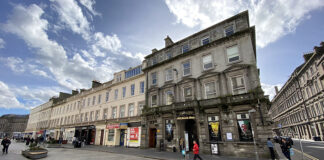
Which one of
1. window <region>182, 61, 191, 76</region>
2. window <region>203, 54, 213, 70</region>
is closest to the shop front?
window <region>182, 61, 191, 76</region>

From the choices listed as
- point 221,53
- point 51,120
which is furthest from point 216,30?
point 51,120

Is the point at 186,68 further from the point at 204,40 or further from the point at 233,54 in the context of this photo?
the point at 233,54

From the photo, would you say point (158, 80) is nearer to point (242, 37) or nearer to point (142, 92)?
point (142, 92)

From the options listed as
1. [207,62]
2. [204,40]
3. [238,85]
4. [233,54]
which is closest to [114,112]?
[207,62]

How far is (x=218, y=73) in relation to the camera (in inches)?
674

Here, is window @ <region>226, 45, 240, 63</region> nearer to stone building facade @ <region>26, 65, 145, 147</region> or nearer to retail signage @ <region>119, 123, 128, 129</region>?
stone building facade @ <region>26, 65, 145, 147</region>

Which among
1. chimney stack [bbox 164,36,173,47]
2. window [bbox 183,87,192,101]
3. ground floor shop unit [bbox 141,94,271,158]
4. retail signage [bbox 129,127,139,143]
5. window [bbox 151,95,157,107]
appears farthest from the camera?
chimney stack [bbox 164,36,173,47]

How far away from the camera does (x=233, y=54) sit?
17125mm

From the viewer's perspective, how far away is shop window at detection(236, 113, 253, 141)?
14.1 metres

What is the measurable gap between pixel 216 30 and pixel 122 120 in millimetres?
19794

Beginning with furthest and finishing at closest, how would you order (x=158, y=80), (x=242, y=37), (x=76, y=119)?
(x=76, y=119) → (x=158, y=80) → (x=242, y=37)

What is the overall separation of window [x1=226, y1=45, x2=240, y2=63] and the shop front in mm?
26871

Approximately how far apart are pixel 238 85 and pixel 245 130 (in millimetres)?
4431

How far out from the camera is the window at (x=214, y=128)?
15656mm
